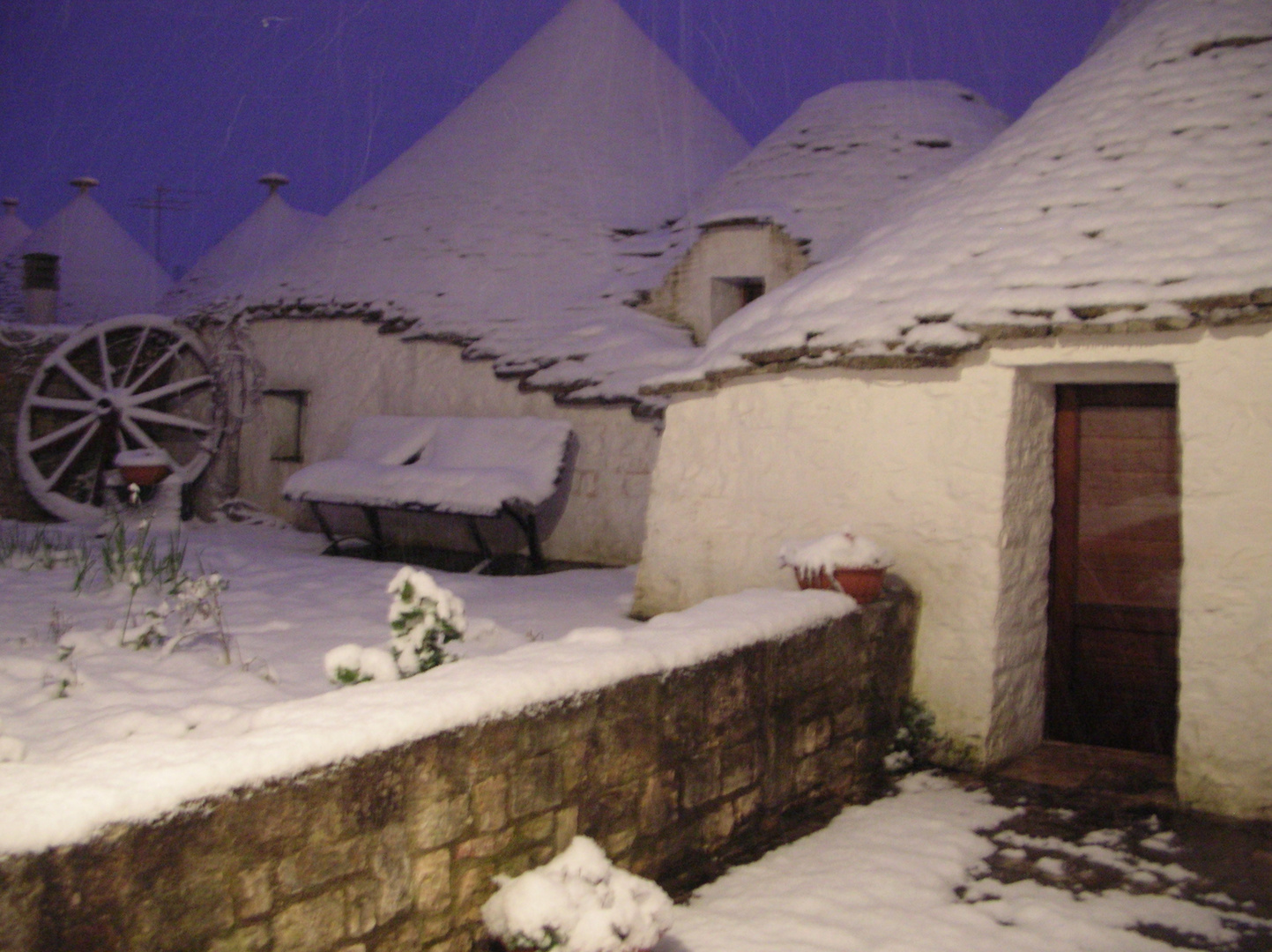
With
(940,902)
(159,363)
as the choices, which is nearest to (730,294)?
(159,363)

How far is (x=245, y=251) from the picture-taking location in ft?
59.1

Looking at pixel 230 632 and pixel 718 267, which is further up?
pixel 718 267

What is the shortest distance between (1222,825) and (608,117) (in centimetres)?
1199

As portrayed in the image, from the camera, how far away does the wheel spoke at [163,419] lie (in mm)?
13336

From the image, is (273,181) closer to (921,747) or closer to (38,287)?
(38,287)

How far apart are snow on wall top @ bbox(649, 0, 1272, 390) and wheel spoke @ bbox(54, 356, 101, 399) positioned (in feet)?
30.4

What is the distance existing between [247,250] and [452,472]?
10.4 metres

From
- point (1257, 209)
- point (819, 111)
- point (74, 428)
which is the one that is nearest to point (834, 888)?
point (1257, 209)

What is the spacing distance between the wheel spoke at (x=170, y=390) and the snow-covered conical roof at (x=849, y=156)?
6345mm

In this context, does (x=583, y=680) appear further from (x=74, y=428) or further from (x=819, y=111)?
(x=74, y=428)

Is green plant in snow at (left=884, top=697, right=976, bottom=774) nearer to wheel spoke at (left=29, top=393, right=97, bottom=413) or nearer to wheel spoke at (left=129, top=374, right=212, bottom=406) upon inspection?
wheel spoke at (left=129, top=374, right=212, bottom=406)

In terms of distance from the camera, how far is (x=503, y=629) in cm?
640

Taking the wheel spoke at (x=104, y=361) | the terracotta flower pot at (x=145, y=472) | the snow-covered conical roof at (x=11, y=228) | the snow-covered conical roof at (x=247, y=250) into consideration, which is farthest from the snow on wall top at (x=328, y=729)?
the snow-covered conical roof at (x=11, y=228)

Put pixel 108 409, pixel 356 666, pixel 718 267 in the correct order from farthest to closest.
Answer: pixel 108 409
pixel 718 267
pixel 356 666
